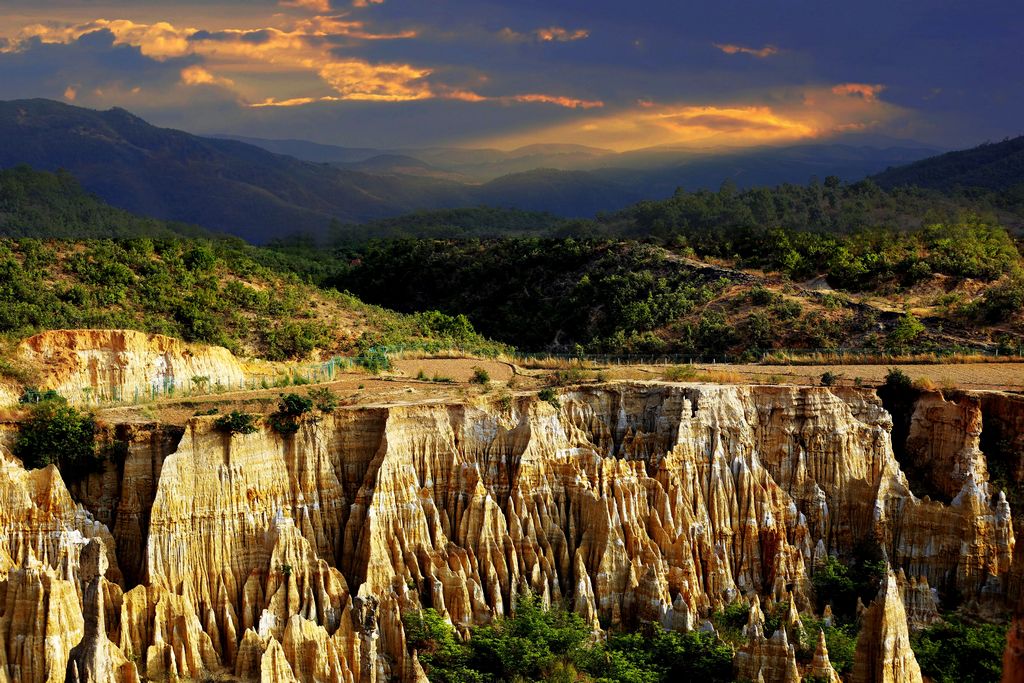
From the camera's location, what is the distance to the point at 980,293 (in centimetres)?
6000

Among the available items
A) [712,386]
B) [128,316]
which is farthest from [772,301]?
[128,316]

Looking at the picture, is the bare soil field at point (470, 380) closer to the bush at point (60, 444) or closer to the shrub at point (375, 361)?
the shrub at point (375, 361)

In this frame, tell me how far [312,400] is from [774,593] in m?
14.5

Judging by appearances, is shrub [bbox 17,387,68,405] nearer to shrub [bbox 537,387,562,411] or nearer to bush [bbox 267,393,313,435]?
bush [bbox 267,393,313,435]

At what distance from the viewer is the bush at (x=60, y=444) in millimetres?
32875

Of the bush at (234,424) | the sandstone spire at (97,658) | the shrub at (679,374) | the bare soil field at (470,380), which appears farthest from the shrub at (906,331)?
the sandstone spire at (97,658)

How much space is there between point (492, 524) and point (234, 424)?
298 inches

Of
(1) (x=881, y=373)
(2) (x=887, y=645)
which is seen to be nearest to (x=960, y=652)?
(2) (x=887, y=645)

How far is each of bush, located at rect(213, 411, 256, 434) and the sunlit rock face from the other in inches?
8.7

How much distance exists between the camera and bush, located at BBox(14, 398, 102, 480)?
108ft

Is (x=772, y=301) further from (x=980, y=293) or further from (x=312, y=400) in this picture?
(x=312, y=400)

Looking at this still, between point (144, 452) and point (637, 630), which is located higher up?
point (144, 452)

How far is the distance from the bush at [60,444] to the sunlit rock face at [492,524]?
737 mm

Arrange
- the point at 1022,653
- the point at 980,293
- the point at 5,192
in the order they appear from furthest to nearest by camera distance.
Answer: the point at 5,192 → the point at 980,293 → the point at 1022,653
